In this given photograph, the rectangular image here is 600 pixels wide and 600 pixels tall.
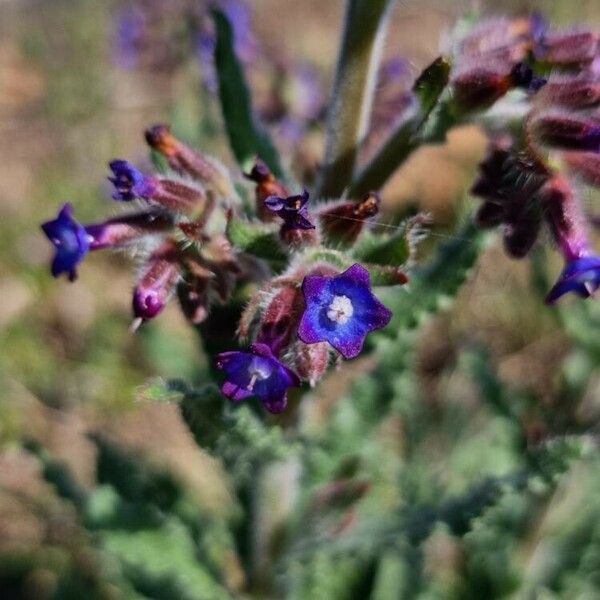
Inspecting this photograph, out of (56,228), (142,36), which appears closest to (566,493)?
(56,228)

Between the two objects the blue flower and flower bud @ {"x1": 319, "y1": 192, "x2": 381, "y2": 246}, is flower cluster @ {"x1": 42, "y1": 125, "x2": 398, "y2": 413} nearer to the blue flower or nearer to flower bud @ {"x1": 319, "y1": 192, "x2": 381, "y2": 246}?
flower bud @ {"x1": 319, "y1": 192, "x2": 381, "y2": 246}

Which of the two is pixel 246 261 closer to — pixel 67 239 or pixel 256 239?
pixel 256 239

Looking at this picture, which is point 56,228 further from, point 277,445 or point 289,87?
point 289,87

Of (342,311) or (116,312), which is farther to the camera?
(116,312)

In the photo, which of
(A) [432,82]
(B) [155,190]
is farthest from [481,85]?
(B) [155,190]

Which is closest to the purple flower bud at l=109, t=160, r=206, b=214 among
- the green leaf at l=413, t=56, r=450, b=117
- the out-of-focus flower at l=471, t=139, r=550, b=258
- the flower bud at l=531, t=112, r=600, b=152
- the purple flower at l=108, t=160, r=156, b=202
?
the purple flower at l=108, t=160, r=156, b=202

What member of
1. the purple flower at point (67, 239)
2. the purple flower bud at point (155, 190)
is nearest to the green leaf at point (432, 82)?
the purple flower bud at point (155, 190)
